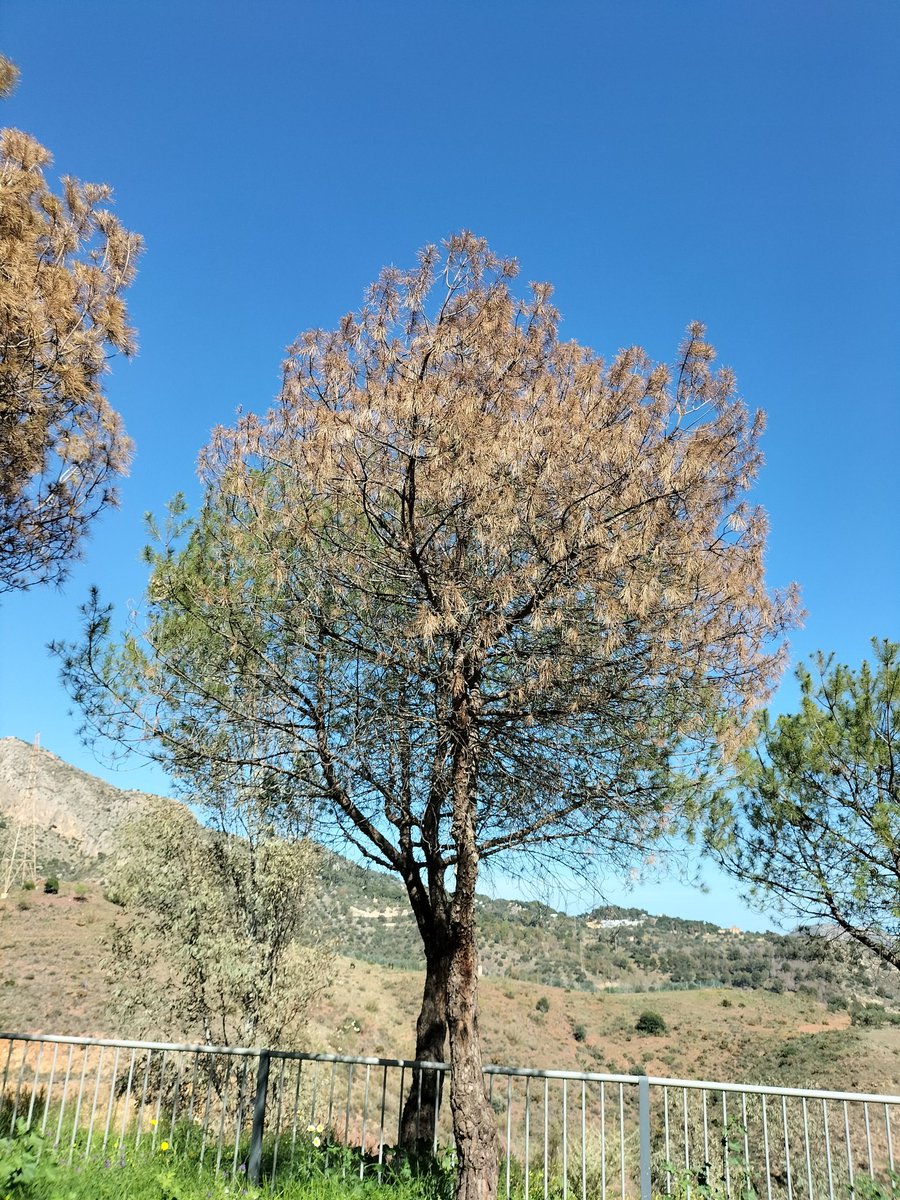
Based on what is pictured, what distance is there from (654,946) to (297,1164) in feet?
146

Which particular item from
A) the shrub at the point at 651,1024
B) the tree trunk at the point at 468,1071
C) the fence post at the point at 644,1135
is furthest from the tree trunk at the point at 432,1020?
the shrub at the point at 651,1024

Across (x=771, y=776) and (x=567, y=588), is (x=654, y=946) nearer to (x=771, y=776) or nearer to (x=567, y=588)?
(x=771, y=776)

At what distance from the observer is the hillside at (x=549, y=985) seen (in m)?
19.5

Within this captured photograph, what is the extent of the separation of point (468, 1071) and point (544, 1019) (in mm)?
27254

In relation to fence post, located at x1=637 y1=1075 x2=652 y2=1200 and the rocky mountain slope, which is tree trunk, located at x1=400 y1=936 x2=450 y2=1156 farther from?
the rocky mountain slope

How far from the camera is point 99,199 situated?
283 inches

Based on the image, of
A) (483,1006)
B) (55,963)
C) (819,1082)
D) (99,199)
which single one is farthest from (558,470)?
(483,1006)

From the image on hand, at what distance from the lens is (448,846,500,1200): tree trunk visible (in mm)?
5152

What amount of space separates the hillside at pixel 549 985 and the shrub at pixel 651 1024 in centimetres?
31

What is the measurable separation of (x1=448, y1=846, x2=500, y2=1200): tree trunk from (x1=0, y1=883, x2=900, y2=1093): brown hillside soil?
13.5 m

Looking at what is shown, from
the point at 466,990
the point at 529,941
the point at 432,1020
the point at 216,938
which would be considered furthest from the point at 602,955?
the point at 466,990

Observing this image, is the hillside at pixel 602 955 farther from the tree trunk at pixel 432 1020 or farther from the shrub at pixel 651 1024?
the tree trunk at pixel 432 1020

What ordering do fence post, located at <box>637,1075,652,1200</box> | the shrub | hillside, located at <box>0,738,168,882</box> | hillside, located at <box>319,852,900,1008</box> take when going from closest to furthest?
1. fence post, located at <box>637,1075,652,1200</box>
2. the shrub
3. hillside, located at <box>319,852,900,1008</box>
4. hillside, located at <box>0,738,168,882</box>

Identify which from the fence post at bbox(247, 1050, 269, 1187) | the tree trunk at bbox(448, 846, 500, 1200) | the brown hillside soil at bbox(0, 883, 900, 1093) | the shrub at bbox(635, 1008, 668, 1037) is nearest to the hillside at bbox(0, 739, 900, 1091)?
the brown hillside soil at bbox(0, 883, 900, 1093)
